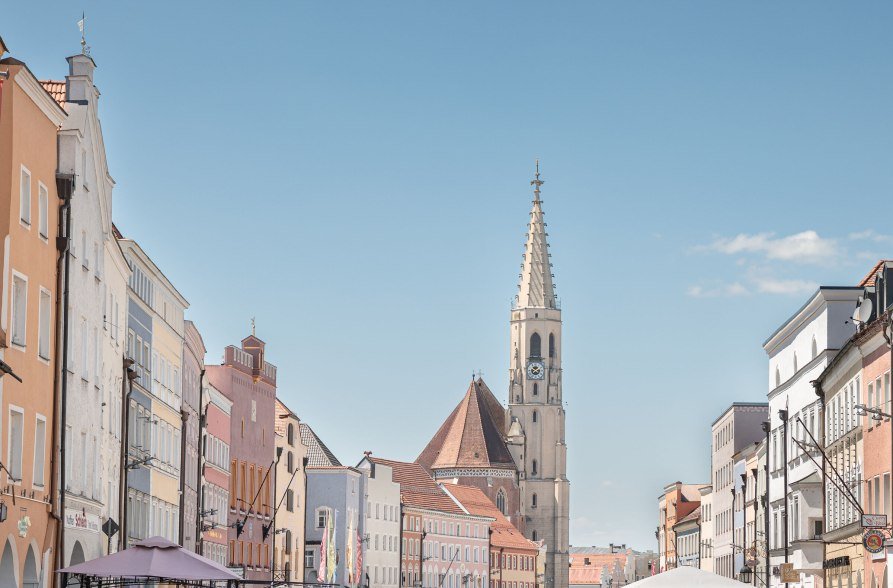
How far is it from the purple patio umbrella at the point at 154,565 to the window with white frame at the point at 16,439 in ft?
11.0

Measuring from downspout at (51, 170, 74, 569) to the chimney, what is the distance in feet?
14.1

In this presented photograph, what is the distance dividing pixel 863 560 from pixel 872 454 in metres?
3.31

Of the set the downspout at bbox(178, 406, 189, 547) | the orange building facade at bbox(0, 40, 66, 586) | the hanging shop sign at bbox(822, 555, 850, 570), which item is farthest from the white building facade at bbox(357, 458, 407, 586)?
the orange building facade at bbox(0, 40, 66, 586)

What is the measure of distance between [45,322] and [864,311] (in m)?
27.6

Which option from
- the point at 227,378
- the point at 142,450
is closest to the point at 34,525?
the point at 142,450

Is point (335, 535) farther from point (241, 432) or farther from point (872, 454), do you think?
point (872, 454)

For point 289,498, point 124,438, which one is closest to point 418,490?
point 289,498

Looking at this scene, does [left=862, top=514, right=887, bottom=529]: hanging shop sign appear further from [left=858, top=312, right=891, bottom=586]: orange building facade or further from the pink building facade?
the pink building facade

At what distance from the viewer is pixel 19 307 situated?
3503 cm

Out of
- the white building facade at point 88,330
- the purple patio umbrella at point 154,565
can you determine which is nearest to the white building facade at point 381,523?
the white building facade at point 88,330

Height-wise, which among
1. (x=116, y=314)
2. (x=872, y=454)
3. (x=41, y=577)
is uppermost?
(x=116, y=314)

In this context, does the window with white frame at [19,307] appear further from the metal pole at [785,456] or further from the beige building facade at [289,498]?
the beige building facade at [289,498]

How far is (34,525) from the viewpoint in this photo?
35781mm

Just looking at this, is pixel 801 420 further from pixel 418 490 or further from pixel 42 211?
pixel 418 490
